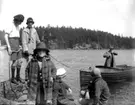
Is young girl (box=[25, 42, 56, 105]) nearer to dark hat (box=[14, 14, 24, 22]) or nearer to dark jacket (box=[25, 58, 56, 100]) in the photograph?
dark jacket (box=[25, 58, 56, 100])

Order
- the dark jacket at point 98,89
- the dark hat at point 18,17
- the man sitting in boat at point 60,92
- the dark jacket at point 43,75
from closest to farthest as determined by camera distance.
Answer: the dark jacket at point 43,75, the dark jacket at point 98,89, the man sitting in boat at point 60,92, the dark hat at point 18,17

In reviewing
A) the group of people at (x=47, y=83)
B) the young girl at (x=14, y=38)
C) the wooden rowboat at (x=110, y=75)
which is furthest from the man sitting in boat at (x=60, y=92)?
the wooden rowboat at (x=110, y=75)

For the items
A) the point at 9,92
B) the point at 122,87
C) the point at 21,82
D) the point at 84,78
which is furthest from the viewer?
the point at 122,87

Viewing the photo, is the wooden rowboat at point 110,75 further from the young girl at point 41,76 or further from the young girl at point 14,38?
the young girl at point 41,76

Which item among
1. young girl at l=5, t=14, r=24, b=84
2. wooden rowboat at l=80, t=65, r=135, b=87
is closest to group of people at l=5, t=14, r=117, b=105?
young girl at l=5, t=14, r=24, b=84

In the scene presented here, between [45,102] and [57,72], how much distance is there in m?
0.96

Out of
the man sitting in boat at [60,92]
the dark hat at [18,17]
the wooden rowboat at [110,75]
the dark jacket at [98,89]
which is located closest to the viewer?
the dark jacket at [98,89]

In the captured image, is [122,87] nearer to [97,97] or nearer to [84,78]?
[84,78]

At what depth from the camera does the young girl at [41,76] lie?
20.6 ft

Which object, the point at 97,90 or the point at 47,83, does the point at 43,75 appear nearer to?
the point at 47,83

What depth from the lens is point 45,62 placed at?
627cm

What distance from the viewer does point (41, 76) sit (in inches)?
248

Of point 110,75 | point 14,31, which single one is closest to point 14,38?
point 14,31

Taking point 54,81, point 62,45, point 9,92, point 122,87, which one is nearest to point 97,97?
point 54,81
